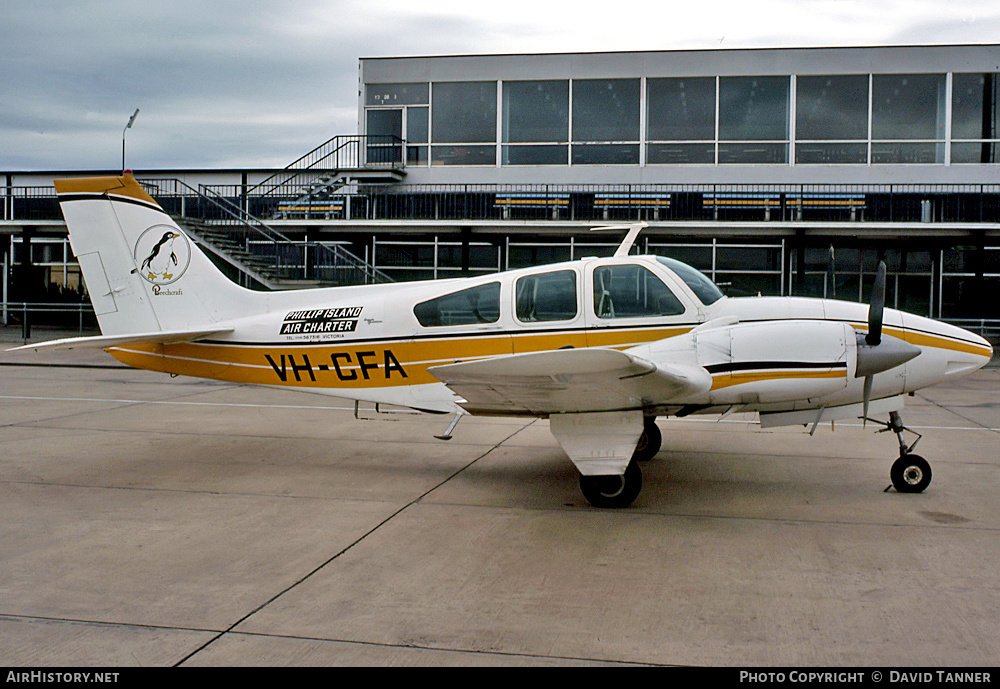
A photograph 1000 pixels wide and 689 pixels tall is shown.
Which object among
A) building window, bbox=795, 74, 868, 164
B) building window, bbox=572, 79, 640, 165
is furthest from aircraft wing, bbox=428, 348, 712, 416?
building window, bbox=795, 74, 868, 164

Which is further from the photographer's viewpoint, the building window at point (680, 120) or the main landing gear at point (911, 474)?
the building window at point (680, 120)

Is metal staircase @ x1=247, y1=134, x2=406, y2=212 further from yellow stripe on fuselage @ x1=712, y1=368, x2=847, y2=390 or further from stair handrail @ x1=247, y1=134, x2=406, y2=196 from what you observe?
yellow stripe on fuselage @ x1=712, y1=368, x2=847, y2=390

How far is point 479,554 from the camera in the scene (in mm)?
5469

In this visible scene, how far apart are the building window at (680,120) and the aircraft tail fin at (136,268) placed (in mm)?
20039

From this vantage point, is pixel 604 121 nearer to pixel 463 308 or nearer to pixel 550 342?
pixel 463 308

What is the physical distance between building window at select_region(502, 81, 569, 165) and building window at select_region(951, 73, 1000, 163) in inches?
485

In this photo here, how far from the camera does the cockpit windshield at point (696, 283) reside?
729 centimetres

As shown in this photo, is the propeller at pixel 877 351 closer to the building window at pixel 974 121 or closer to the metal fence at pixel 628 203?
the metal fence at pixel 628 203

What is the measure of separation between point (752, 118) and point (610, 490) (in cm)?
2244

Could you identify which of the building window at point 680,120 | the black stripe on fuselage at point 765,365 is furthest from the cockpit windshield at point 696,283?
the building window at point 680,120

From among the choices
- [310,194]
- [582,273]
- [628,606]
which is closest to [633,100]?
[310,194]

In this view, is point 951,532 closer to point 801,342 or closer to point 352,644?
point 801,342

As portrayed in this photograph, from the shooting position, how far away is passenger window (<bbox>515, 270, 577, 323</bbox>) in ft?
24.3

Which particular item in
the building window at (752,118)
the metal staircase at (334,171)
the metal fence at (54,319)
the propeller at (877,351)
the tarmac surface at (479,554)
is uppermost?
the building window at (752,118)
